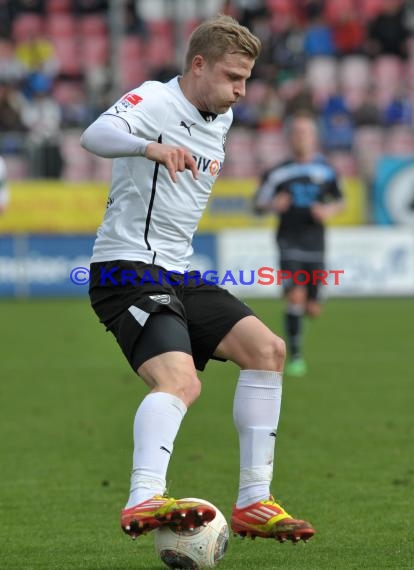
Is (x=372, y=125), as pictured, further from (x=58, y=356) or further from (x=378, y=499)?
(x=378, y=499)

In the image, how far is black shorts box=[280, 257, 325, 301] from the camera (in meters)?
13.0

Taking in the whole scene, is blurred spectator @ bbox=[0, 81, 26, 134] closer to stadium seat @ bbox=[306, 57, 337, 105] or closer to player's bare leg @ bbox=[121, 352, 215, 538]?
stadium seat @ bbox=[306, 57, 337, 105]

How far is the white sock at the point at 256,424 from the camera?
5.29 metres

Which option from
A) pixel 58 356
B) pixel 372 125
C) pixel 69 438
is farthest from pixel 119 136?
pixel 372 125

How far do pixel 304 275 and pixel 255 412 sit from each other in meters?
7.70

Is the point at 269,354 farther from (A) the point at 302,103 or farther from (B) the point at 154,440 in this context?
(A) the point at 302,103

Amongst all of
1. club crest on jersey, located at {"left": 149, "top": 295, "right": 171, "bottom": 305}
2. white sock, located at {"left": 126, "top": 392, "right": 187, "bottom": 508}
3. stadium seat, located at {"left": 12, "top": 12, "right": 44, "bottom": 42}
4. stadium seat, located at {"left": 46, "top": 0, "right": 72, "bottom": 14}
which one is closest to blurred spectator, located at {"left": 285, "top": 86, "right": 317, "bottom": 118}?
stadium seat, located at {"left": 12, "top": 12, "right": 44, "bottom": 42}

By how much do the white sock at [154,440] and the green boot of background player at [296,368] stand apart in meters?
7.29

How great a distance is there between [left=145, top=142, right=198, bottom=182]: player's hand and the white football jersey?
327 millimetres

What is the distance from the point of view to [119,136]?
485 centimetres

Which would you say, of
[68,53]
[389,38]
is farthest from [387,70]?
[68,53]

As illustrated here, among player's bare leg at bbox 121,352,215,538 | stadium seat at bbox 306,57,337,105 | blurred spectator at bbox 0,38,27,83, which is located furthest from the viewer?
stadium seat at bbox 306,57,337,105

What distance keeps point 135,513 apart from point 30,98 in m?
19.4

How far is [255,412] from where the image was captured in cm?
536
